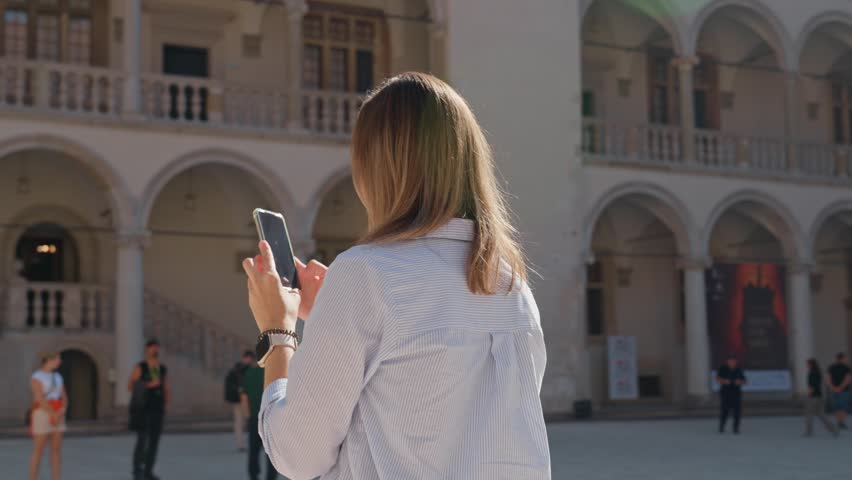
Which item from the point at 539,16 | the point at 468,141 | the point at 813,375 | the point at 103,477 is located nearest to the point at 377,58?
the point at 539,16

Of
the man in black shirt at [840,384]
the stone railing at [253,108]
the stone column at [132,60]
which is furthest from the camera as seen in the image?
the stone railing at [253,108]

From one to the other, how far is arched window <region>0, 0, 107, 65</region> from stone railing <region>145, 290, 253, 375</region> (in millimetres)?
4618

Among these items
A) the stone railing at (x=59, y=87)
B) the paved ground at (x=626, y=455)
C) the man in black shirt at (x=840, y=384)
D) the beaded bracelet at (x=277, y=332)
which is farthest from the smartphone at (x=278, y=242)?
the man in black shirt at (x=840, y=384)

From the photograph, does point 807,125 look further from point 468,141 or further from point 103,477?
point 468,141

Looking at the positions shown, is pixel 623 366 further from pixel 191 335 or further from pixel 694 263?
pixel 191 335

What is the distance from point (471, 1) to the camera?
842 inches

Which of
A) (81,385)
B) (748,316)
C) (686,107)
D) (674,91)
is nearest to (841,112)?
(674,91)

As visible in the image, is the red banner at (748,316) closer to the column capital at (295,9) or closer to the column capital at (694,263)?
the column capital at (694,263)

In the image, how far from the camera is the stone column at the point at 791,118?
24.4 metres

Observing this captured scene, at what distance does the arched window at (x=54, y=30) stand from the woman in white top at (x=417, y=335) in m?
19.5

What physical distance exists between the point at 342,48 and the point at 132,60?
5274 millimetres

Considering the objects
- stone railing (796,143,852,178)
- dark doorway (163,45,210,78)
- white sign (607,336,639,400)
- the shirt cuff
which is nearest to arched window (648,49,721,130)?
stone railing (796,143,852,178)

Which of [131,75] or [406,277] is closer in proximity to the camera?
[406,277]

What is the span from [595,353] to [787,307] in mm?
4363
